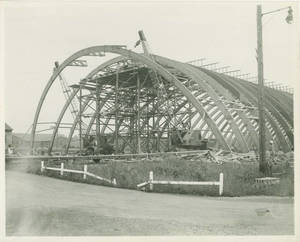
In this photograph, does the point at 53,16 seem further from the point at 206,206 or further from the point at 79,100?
the point at 79,100

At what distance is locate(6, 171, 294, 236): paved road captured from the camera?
10672 mm

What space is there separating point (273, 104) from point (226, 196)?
60.6 feet

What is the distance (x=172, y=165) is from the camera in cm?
1930

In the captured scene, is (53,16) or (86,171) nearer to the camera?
(53,16)

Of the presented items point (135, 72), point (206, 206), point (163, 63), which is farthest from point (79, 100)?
point (206, 206)

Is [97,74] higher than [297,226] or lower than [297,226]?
higher

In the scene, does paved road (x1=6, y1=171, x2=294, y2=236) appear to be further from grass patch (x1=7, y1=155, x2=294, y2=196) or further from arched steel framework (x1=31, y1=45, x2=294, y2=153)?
arched steel framework (x1=31, y1=45, x2=294, y2=153)

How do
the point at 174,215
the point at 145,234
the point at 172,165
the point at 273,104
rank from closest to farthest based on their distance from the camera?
the point at 145,234, the point at 174,215, the point at 172,165, the point at 273,104

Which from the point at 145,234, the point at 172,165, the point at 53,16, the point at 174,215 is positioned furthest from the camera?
the point at 172,165

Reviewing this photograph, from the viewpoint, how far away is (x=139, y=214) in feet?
38.8

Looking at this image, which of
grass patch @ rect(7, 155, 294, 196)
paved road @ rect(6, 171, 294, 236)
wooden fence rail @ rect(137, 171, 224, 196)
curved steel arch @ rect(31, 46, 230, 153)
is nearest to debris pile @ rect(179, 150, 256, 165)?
grass patch @ rect(7, 155, 294, 196)

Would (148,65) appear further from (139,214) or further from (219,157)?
(139,214)

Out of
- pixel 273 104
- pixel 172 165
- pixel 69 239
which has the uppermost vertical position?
pixel 273 104

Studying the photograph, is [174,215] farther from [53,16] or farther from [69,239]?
[53,16]
